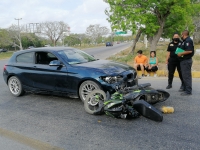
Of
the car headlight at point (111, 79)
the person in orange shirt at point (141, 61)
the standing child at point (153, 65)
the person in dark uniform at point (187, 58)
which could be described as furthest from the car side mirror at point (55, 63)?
the standing child at point (153, 65)

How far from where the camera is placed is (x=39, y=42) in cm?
6775

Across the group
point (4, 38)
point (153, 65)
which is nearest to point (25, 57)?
point (153, 65)

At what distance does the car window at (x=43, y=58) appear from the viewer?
575 cm

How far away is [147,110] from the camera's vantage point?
12.5ft

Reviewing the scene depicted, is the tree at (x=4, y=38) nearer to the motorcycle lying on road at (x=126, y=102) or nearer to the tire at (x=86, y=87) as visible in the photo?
the tire at (x=86, y=87)

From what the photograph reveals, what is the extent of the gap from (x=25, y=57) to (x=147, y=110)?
412 centimetres

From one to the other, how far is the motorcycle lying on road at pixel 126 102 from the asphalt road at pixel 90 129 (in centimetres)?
15

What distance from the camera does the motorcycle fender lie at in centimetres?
378

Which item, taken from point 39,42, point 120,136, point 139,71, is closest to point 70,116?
point 120,136

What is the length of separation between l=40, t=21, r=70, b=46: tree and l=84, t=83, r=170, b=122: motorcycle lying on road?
70582 millimetres

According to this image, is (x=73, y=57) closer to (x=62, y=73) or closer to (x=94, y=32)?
(x=62, y=73)

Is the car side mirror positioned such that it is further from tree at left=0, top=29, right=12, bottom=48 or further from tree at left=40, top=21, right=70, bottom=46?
tree at left=40, top=21, right=70, bottom=46

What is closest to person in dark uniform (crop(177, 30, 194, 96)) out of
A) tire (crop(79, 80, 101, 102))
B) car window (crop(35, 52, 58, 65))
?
tire (crop(79, 80, 101, 102))

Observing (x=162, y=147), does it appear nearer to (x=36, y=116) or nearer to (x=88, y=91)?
(x=88, y=91)
